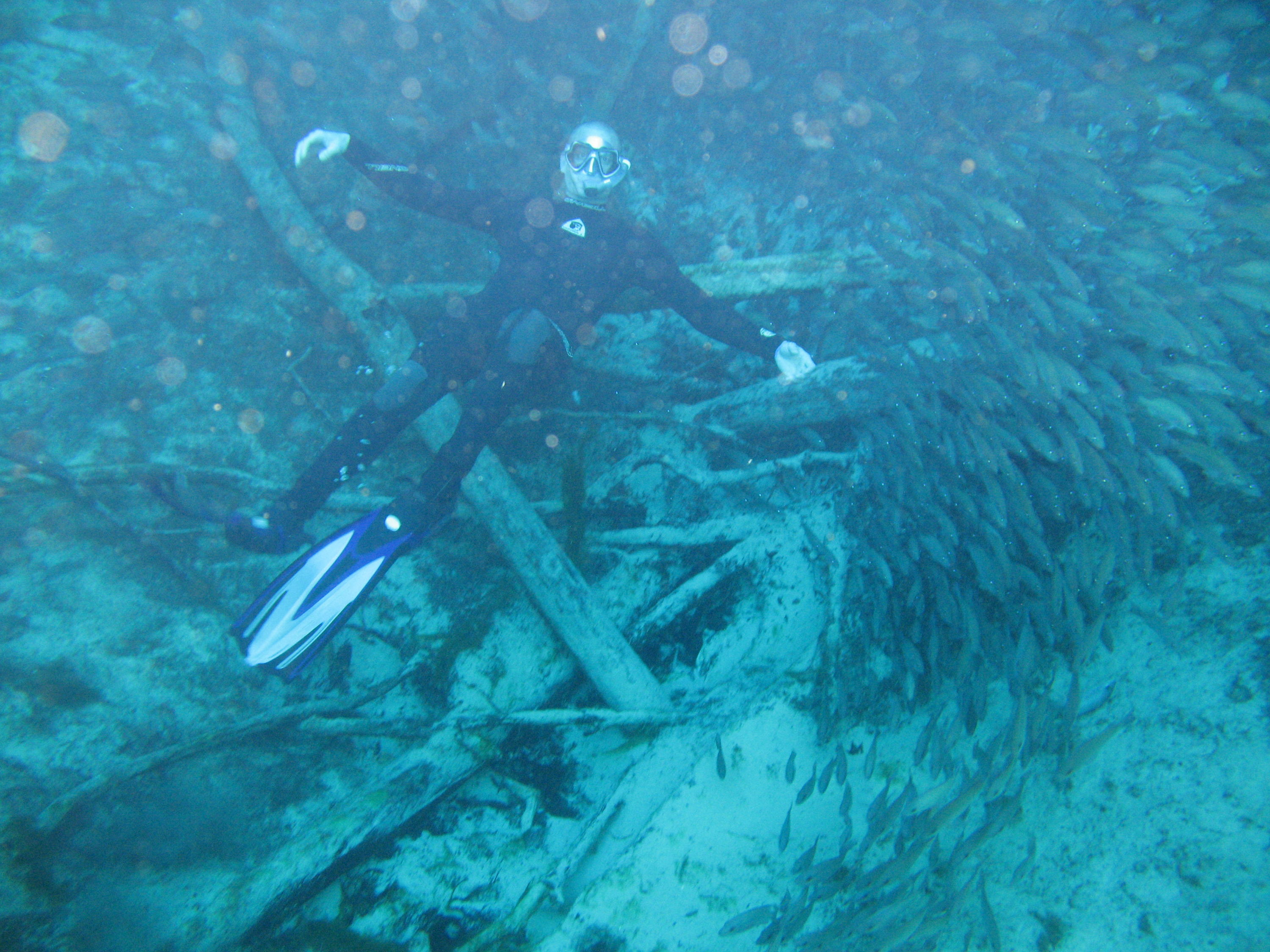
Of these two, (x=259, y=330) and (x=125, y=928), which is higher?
(x=259, y=330)

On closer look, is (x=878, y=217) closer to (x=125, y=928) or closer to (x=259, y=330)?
(x=259, y=330)

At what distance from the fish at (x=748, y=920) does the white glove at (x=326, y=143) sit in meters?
4.91

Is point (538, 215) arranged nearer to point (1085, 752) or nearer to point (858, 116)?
point (858, 116)

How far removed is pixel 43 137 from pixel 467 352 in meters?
3.60

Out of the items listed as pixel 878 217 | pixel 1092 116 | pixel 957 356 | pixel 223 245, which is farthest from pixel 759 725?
pixel 223 245

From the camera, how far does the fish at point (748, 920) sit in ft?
7.51

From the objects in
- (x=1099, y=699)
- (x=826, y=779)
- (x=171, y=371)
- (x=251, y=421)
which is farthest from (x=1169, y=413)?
(x=171, y=371)

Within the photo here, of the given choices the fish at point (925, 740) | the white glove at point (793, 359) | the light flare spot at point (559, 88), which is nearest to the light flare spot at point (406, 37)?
the light flare spot at point (559, 88)

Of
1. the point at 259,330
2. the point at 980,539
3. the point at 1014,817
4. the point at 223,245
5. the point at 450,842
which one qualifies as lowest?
the point at 1014,817

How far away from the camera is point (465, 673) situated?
313 cm

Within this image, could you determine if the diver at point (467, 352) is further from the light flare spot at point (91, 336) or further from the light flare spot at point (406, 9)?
the light flare spot at point (406, 9)

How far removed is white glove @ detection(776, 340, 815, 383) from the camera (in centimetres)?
338

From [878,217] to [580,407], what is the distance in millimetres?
3071

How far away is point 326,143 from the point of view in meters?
3.48
